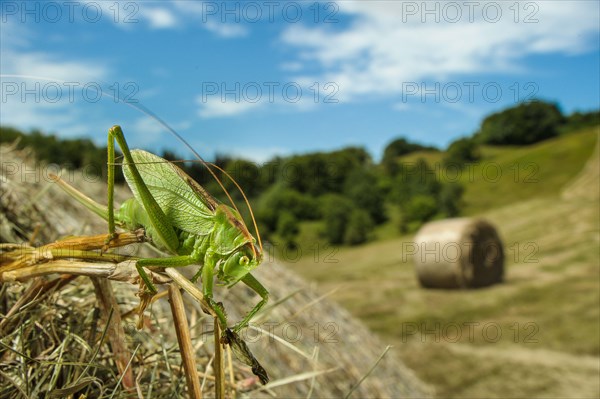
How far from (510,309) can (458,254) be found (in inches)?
107

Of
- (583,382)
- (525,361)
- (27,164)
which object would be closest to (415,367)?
(525,361)

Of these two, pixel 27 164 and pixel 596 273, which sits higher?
pixel 27 164

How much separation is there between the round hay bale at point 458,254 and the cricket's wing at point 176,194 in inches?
635

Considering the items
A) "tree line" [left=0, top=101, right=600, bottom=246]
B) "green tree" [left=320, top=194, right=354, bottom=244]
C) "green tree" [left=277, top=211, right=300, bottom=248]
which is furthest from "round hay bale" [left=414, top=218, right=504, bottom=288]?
"green tree" [left=277, top=211, right=300, bottom=248]

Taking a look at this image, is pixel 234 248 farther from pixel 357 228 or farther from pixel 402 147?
pixel 402 147

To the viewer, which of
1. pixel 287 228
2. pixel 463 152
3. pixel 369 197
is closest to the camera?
pixel 287 228

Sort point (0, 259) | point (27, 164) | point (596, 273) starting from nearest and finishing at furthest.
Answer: point (0, 259)
point (27, 164)
point (596, 273)

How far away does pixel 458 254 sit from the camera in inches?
666

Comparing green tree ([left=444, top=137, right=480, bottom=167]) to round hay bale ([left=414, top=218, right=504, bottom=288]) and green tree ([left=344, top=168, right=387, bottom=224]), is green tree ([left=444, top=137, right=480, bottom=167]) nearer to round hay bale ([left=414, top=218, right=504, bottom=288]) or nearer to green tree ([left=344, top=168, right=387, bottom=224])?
green tree ([left=344, top=168, right=387, bottom=224])

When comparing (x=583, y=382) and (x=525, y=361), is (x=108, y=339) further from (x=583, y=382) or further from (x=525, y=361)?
(x=525, y=361)

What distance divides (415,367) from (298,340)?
20.1 feet

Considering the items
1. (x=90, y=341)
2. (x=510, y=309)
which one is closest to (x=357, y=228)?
(x=510, y=309)

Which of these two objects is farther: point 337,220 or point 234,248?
point 337,220

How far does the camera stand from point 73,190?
4.91ft
